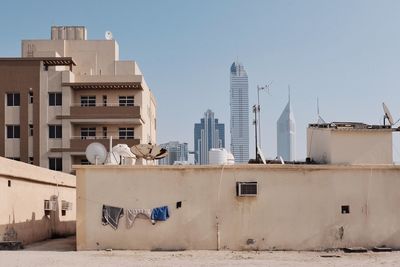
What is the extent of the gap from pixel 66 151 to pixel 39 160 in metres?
2.54

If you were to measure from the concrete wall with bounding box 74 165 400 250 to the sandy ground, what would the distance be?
0.66 m

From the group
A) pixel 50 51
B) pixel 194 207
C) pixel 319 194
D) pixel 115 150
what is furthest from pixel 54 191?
pixel 50 51

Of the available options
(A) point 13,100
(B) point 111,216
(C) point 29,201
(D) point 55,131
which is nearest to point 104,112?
(D) point 55,131

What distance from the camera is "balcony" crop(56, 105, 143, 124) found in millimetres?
49406

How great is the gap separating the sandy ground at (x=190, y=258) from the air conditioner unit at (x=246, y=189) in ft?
7.13

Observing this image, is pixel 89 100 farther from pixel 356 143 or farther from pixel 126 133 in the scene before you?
pixel 356 143

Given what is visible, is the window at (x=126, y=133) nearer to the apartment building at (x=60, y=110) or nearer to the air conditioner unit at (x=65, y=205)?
the apartment building at (x=60, y=110)

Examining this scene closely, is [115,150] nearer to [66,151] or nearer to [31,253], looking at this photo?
[31,253]

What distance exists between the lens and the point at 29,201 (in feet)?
82.9

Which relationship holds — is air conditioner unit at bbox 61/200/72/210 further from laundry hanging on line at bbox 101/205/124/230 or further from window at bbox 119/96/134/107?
window at bbox 119/96/134/107

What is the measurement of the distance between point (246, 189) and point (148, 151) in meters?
4.51

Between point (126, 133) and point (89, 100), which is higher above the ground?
point (89, 100)

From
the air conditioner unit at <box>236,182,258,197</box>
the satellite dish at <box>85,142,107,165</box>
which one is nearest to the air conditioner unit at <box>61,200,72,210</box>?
the satellite dish at <box>85,142,107,165</box>

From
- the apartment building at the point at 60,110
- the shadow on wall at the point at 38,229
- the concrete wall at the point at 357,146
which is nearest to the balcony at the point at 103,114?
the apartment building at the point at 60,110
